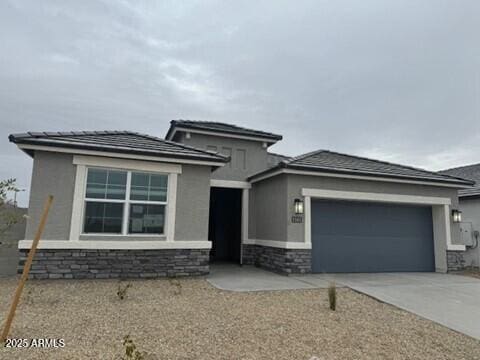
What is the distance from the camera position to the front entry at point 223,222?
1423 centimetres

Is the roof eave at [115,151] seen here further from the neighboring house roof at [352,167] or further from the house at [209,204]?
the neighboring house roof at [352,167]

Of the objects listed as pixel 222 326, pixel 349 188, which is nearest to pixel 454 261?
pixel 349 188

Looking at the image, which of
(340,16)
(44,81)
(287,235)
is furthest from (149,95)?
(287,235)

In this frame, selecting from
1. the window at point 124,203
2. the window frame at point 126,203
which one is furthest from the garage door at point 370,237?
the window at point 124,203

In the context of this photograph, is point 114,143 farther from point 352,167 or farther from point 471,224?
point 471,224

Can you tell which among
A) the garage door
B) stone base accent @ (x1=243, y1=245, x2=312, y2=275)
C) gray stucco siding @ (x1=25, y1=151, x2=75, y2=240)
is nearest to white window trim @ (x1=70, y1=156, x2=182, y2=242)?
gray stucco siding @ (x1=25, y1=151, x2=75, y2=240)

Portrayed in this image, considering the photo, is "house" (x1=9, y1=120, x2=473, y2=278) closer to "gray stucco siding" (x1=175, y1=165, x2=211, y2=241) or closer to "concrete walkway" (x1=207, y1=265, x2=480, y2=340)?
"gray stucco siding" (x1=175, y1=165, x2=211, y2=241)

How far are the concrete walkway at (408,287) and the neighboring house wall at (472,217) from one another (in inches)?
119

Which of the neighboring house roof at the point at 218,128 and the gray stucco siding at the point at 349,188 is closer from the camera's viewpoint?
the gray stucco siding at the point at 349,188

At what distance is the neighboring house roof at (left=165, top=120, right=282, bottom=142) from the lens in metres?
12.4

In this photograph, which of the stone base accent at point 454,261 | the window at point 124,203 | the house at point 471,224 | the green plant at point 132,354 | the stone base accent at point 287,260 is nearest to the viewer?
the green plant at point 132,354

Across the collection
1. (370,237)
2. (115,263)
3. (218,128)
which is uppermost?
(218,128)

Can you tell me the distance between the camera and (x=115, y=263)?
823 centimetres

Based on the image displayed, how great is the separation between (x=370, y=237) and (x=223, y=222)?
22.3 ft
